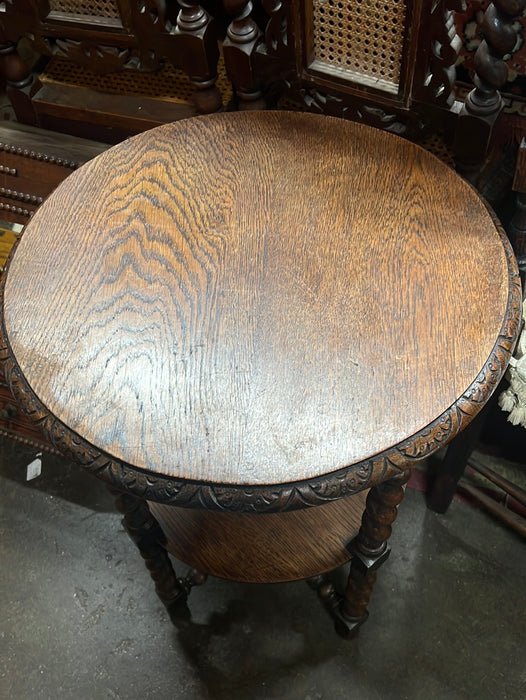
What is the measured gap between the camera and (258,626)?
1548 mm

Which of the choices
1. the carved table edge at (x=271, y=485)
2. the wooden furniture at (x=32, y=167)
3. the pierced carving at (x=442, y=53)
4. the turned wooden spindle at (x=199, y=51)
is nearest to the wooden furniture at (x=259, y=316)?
the carved table edge at (x=271, y=485)

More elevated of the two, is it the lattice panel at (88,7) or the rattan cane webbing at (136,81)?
the lattice panel at (88,7)

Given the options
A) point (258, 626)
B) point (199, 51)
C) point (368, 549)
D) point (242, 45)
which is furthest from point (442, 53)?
point (258, 626)

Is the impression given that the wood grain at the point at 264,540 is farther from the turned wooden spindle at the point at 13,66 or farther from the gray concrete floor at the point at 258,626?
the turned wooden spindle at the point at 13,66

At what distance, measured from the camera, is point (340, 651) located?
151 cm

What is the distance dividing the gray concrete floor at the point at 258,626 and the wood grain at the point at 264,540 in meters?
0.31

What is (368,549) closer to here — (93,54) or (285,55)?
(285,55)

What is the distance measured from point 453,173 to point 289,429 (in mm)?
531

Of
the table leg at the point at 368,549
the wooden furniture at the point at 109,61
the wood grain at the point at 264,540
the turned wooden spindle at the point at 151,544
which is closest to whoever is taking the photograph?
the table leg at the point at 368,549

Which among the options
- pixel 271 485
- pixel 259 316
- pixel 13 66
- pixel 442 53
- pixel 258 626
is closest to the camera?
pixel 271 485

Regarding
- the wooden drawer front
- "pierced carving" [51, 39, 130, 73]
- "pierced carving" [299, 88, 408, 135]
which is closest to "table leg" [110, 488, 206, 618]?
the wooden drawer front

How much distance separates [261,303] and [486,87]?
0.58 m

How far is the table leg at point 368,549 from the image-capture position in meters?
1.06

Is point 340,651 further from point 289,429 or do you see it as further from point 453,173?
point 453,173
